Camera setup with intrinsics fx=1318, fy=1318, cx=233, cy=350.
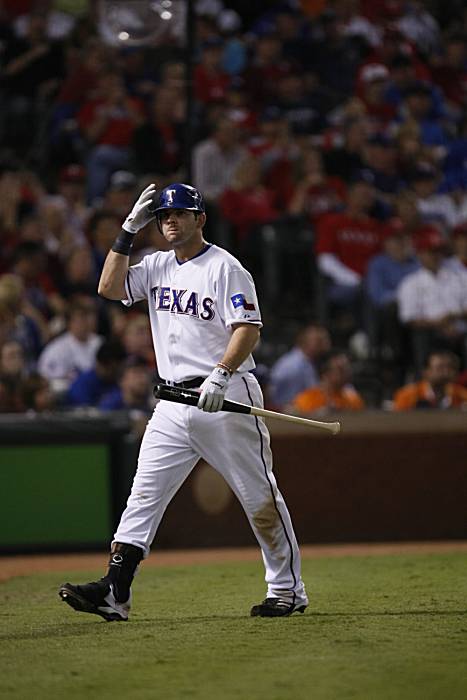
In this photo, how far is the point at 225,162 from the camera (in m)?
13.9

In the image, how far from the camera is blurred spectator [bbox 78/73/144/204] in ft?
46.7

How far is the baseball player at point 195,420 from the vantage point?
634cm

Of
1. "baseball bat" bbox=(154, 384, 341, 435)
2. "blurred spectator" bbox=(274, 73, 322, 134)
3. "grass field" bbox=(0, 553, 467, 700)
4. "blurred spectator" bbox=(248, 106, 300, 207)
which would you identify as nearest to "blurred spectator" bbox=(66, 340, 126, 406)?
"grass field" bbox=(0, 553, 467, 700)

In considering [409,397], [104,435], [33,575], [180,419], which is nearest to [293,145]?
[409,397]

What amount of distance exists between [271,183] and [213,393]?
28.1 feet

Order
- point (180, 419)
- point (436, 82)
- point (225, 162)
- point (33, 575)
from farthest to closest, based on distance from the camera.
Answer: point (436, 82), point (225, 162), point (33, 575), point (180, 419)

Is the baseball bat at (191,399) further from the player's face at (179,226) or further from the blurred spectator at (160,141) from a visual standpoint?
the blurred spectator at (160,141)

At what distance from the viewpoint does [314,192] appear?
13.7 meters

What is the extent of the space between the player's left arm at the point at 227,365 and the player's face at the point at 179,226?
0.53 metres

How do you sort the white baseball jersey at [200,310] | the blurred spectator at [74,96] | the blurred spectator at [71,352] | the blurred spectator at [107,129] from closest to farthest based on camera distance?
the white baseball jersey at [200,310]
the blurred spectator at [71,352]
the blurred spectator at [107,129]
the blurred spectator at [74,96]

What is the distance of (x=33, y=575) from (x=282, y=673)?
458 cm

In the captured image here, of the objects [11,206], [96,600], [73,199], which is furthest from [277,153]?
[96,600]

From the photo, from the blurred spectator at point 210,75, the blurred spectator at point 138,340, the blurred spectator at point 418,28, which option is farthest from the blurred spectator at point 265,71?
the blurred spectator at point 138,340

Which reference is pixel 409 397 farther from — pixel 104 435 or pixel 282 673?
pixel 282 673
